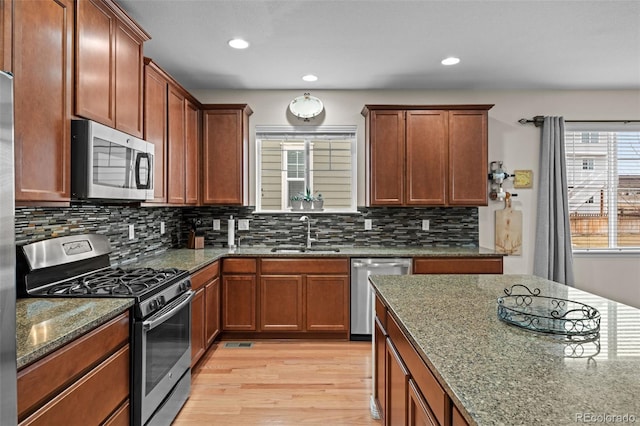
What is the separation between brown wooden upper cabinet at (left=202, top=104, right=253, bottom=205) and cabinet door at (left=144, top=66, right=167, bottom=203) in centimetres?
83

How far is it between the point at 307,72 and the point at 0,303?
A: 3234 mm

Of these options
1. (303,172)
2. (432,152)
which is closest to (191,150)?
(303,172)

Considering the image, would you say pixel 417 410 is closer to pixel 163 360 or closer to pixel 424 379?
pixel 424 379

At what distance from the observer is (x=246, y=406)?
251cm

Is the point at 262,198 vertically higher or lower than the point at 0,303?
higher

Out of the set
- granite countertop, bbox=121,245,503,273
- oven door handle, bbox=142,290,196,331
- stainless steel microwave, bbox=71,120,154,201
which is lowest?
oven door handle, bbox=142,290,196,331

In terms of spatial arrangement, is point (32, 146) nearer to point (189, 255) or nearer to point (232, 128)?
point (189, 255)

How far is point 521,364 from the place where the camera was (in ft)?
3.46

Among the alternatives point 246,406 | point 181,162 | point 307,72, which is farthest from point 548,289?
point 181,162

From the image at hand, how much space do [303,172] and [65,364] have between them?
3.23 meters

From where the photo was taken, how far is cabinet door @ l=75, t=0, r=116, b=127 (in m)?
1.89

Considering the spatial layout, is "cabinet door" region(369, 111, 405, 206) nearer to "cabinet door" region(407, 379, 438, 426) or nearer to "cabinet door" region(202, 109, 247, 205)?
"cabinet door" region(202, 109, 247, 205)

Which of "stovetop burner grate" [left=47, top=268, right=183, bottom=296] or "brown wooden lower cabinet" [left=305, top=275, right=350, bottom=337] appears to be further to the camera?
"brown wooden lower cabinet" [left=305, top=275, right=350, bottom=337]

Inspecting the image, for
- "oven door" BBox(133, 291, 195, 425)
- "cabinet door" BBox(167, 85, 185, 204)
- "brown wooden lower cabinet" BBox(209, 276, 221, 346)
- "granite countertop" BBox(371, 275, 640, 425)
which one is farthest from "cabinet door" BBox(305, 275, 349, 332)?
"granite countertop" BBox(371, 275, 640, 425)
